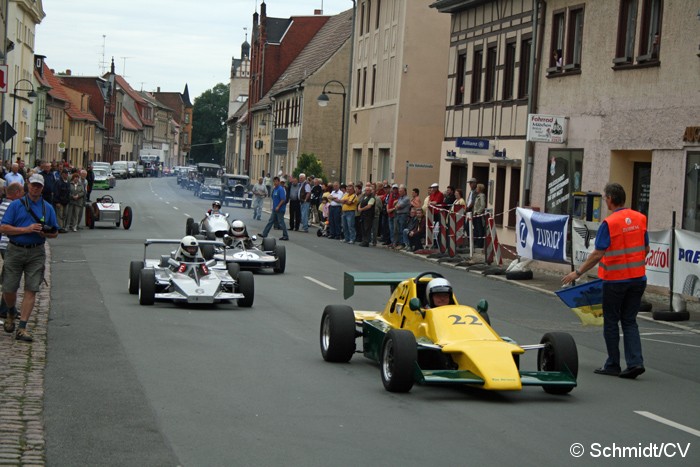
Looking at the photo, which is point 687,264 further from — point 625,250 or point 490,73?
point 490,73

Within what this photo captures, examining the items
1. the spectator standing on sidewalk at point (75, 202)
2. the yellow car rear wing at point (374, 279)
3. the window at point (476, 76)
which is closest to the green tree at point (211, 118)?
the window at point (476, 76)

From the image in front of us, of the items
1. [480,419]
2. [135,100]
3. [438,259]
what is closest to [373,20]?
[438,259]

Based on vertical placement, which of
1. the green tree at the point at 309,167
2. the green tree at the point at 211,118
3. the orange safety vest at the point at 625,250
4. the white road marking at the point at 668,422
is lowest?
the white road marking at the point at 668,422

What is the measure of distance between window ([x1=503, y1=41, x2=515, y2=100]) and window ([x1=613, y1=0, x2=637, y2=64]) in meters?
7.82

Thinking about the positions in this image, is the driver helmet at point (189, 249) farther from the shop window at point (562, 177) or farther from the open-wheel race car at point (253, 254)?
the shop window at point (562, 177)

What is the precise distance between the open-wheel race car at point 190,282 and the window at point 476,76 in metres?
21.6

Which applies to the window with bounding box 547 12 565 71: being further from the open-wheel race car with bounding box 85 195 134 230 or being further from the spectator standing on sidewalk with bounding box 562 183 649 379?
the spectator standing on sidewalk with bounding box 562 183 649 379

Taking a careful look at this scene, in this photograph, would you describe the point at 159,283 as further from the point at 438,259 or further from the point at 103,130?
the point at 103,130

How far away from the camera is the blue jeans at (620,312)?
12.1 m

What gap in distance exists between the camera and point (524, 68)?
33938mm

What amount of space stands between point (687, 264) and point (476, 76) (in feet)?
67.6

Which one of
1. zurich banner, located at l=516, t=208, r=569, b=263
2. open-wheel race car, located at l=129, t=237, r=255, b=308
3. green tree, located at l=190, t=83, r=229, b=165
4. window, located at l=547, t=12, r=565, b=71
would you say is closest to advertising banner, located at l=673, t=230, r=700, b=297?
zurich banner, located at l=516, t=208, r=569, b=263

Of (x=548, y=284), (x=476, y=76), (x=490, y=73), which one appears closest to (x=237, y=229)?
(x=548, y=284)

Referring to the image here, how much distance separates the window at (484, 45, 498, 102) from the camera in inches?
1447
